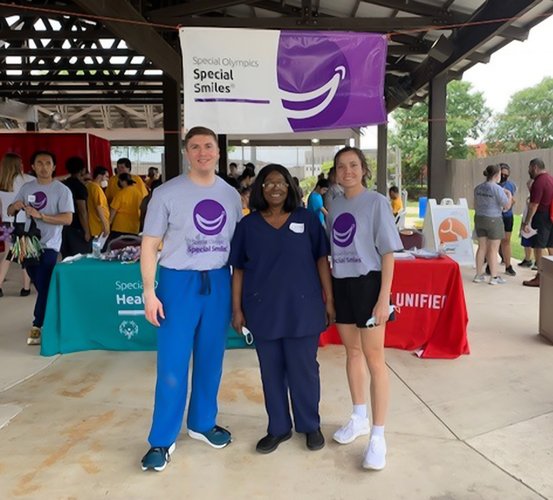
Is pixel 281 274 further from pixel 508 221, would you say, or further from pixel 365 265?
pixel 508 221

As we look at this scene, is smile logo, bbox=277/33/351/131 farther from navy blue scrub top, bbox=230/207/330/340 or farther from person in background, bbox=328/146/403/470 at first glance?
navy blue scrub top, bbox=230/207/330/340

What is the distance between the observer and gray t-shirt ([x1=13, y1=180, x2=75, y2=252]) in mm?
4273

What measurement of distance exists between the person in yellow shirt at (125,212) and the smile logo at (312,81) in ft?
11.0

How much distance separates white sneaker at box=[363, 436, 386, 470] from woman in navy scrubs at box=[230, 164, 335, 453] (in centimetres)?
27

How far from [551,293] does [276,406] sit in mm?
2882

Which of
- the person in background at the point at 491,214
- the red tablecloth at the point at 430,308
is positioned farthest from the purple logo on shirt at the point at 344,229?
the person in background at the point at 491,214

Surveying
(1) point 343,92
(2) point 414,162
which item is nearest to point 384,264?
(1) point 343,92

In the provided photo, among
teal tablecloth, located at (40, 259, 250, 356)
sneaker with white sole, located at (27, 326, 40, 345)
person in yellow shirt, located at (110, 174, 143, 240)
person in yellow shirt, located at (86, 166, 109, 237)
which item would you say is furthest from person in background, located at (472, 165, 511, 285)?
sneaker with white sole, located at (27, 326, 40, 345)

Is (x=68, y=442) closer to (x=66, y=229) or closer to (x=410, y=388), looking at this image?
(x=410, y=388)

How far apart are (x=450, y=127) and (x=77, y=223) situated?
1790 inches

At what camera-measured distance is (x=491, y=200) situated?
21.8 ft

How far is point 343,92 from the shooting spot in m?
3.84

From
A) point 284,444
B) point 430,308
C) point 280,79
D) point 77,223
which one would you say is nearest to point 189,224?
point 284,444

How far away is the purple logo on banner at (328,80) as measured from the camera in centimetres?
380
